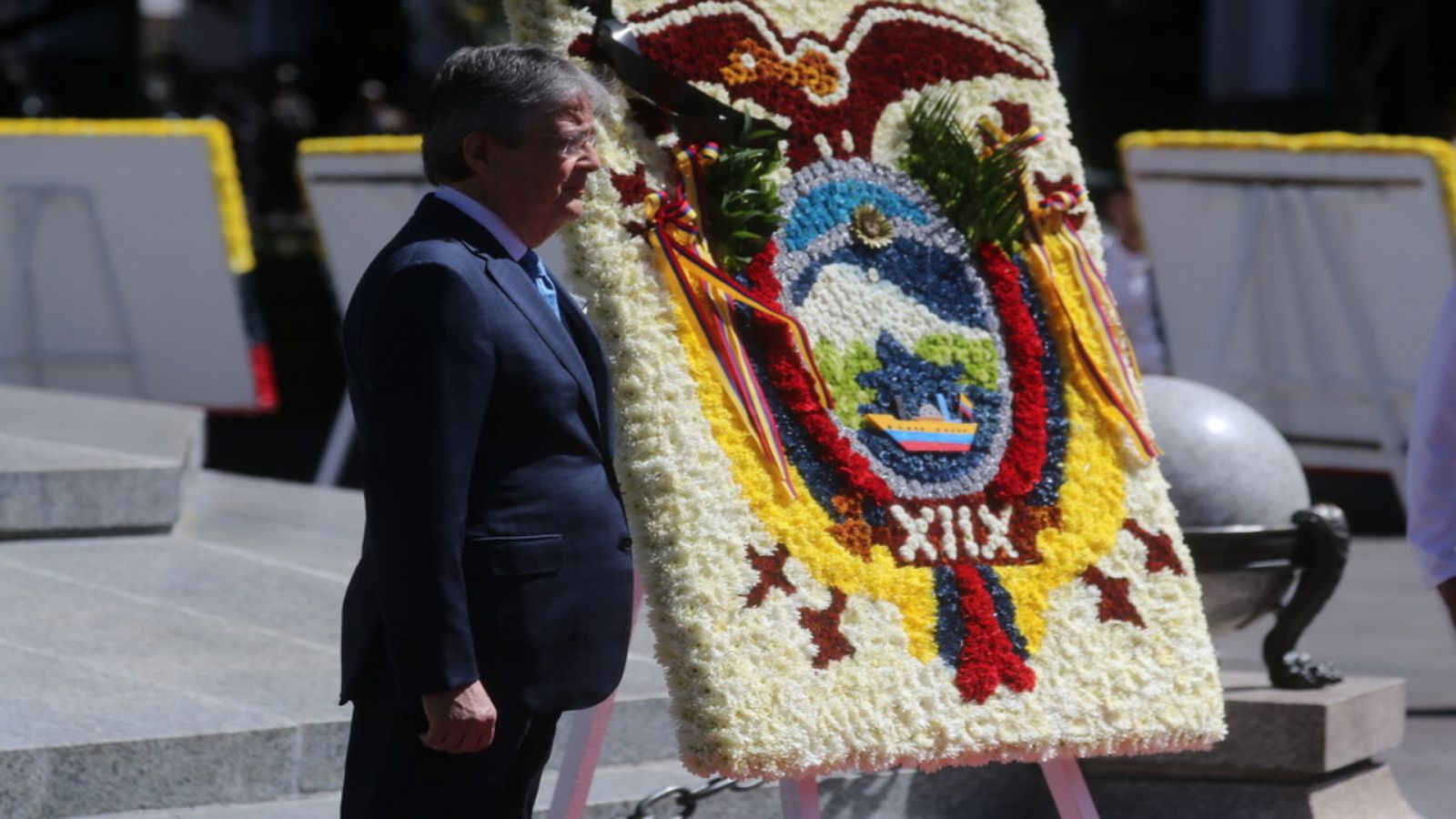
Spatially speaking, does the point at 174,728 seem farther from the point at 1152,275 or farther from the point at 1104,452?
the point at 1152,275

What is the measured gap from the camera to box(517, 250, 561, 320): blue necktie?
3186 mm

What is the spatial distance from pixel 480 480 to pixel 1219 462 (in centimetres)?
283

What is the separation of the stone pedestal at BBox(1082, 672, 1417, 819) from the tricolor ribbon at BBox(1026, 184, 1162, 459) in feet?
4.16

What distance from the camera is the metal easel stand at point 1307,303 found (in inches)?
366

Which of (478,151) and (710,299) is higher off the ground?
(478,151)

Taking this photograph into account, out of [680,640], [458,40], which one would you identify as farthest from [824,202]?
[458,40]

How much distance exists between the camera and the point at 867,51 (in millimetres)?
4086

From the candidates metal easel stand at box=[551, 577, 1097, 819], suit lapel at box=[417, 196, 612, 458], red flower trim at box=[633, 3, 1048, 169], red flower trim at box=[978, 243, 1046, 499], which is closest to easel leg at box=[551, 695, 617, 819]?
metal easel stand at box=[551, 577, 1097, 819]

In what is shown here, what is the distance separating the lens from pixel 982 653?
12.5 ft

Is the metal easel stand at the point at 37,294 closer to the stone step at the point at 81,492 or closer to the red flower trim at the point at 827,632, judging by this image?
the stone step at the point at 81,492

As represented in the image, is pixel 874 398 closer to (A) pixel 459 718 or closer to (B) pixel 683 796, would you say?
(B) pixel 683 796

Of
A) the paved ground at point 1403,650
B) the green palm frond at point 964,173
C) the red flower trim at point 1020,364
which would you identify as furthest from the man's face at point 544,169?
the paved ground at point 1403,650

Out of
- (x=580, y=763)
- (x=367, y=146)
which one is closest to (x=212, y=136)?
(x=367, y=146)

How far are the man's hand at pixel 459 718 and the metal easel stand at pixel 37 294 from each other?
7.28m
